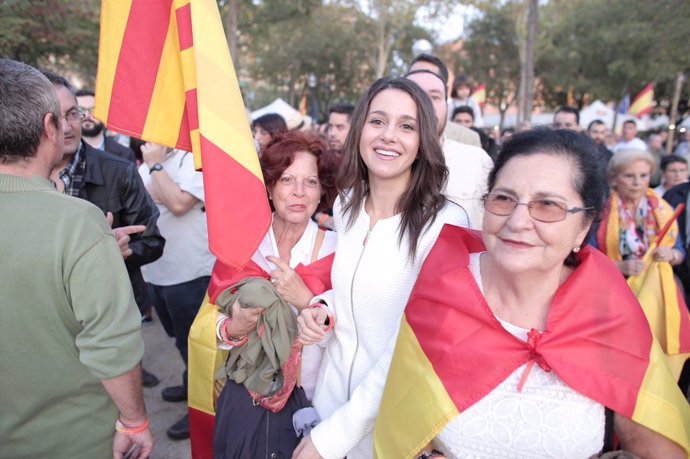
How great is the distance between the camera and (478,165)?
288cm

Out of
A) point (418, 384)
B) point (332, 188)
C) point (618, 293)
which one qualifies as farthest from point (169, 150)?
point (618, 293)

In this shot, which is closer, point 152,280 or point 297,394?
point 297,394

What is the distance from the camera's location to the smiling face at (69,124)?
252 centimetres

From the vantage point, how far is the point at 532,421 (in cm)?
145

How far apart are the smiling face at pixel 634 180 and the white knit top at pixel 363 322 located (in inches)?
88.8

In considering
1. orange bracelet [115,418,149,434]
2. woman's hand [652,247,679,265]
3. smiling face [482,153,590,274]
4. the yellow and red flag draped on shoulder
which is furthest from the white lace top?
woman's hand [652,247,679,265]

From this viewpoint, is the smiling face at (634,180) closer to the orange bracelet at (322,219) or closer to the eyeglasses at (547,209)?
the orange bracelet at (322,219)

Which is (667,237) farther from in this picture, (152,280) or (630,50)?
(630,50)

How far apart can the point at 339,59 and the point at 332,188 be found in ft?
99.8

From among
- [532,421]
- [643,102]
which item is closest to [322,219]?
[532,421]

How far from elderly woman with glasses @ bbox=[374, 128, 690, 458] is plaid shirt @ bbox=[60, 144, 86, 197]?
80.8 inches

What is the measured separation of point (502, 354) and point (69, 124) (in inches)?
94.8

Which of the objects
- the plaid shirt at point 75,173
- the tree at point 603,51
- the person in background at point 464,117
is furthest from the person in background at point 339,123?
the tree at point 603,51

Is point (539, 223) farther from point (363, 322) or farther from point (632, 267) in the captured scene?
point (632, 267)
